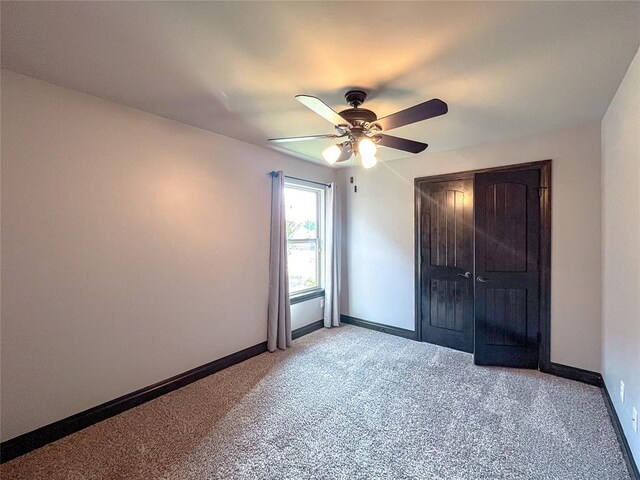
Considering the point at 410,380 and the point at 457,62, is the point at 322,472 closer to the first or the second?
the point at 410,380

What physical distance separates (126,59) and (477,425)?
3.30 m

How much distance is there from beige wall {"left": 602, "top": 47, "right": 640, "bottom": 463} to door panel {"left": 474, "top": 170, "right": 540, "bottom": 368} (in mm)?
541

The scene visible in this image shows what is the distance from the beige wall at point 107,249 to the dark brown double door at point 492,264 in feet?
7.92

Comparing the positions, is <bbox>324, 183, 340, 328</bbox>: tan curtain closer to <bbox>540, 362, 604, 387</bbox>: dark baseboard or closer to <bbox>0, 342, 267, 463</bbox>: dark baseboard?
<bbox>0, 342, 267, 463</bbox>: dark baseboard

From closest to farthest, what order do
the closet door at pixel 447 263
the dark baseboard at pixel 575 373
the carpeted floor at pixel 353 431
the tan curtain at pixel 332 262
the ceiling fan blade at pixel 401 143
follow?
the carpeted floor at pixel 353 431
the ceiling fan blade at pixel 401 143
the dark baseboard at pixel 575 373
the closet door at pixel 447 263
the tan curtain at pixel 332 262

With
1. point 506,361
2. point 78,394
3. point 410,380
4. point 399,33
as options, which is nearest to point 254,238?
point 78,394

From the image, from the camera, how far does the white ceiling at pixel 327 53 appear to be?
1371mm

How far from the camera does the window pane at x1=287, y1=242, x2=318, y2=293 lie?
4062mm

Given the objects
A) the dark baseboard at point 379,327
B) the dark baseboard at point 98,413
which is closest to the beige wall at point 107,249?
the dark baseboard at point 98,413

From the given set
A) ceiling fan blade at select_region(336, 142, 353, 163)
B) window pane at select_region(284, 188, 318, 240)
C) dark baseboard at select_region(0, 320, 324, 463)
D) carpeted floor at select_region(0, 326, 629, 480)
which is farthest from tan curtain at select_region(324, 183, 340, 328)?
ceiling fan blade at select_region(336, 142, 353, 163)

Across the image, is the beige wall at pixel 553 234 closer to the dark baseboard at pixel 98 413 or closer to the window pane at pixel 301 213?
the window pane at pixel 301 213

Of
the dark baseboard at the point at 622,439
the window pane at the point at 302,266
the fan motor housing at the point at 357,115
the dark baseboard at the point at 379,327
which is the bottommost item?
the dark baseboard at the point at 622,439

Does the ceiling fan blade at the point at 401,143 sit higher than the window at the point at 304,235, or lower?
higher

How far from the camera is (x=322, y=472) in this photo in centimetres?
175
